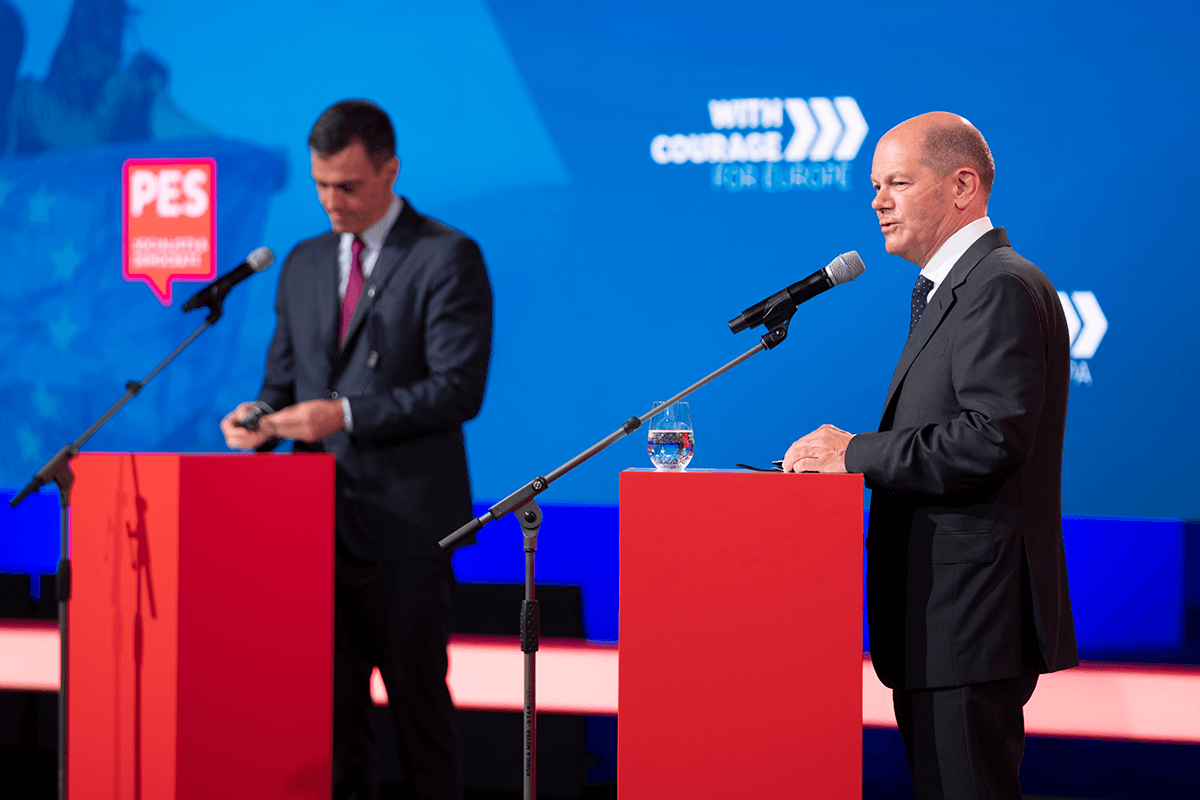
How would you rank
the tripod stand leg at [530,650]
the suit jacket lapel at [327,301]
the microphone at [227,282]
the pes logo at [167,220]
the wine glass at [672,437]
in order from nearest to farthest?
the tripod stand leg at [530,650], the wine glass at [672,437], the microphone at [227,282], the suit jacket lapel at [327,301], the pes logo at [167,220]

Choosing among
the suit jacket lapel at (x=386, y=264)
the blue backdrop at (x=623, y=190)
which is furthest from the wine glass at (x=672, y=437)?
the blue backdrop at (x=623, y=190)

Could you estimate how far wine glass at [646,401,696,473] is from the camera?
6.29 feet

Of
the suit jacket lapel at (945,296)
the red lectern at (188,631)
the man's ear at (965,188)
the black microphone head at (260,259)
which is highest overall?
the man's ear at (965,188)

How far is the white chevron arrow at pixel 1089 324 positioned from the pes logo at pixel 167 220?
11.6 ft

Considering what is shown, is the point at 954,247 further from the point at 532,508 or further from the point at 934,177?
the point at 532,508

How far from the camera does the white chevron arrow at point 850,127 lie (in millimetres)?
3779

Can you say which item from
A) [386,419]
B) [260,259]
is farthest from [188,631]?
[260,259]

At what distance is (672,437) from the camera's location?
1.92 meters

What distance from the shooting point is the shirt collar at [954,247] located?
1.93m

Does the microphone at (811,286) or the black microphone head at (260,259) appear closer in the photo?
the microphone at (811,286)

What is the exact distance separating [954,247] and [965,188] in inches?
4.5

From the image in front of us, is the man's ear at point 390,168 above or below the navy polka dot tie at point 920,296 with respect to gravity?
above

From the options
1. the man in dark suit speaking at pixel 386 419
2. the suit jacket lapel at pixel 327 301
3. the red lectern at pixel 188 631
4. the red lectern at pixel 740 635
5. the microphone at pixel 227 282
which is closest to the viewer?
the red lectern at pixel 740 635

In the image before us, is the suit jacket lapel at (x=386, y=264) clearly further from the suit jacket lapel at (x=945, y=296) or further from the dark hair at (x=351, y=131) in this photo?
the suit jacket lapel at (x=945, y=296)
